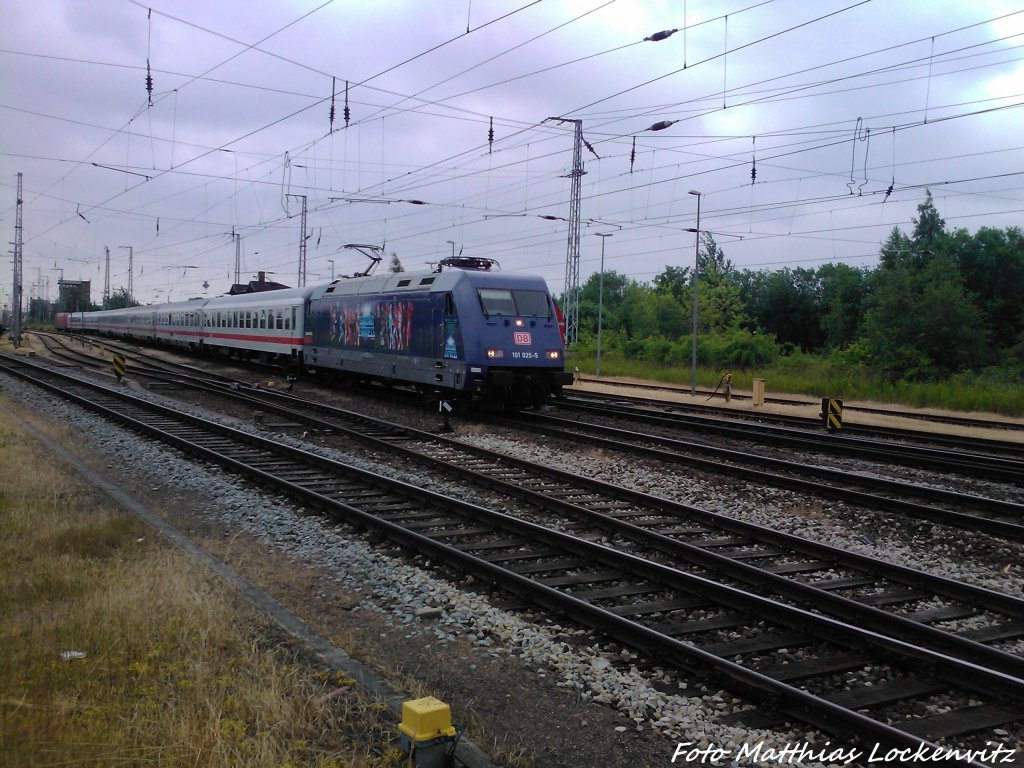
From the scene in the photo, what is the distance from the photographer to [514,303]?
17984mm

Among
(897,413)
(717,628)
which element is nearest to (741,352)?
(897,413)

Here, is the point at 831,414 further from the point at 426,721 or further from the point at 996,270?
the point at 996,270

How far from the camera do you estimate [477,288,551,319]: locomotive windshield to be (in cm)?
1758

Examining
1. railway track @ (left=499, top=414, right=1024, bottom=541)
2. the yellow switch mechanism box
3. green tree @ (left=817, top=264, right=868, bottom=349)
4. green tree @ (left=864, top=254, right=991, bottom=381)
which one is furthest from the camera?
green tree @ (left=817, top=264, right=868, bottom=349)

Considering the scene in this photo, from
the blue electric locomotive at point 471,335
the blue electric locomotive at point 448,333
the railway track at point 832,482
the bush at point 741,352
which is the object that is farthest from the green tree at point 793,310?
the railway track at point 832,482

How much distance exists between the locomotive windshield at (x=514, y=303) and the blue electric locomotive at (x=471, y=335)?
22 millimetres

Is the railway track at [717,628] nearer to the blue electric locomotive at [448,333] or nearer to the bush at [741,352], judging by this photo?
the blue electric locomotive at [448,333]

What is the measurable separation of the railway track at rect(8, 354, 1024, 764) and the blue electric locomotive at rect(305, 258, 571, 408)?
7606mm

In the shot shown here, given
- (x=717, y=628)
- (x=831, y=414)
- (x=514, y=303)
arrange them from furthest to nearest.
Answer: (x=514, y=303) → (x=831, y=414) → (x=717, y=628)

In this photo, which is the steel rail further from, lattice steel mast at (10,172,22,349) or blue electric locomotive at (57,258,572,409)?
lattice steel mast at (10,172,22,349)

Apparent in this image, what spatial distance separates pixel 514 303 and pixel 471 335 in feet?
4.73

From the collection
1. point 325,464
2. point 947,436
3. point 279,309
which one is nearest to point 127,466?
point 325,464

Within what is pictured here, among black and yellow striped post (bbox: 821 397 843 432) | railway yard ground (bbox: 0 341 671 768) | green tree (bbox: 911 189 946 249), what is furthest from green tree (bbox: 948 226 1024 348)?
railway yard ground (bbox: 0 341 671 768)

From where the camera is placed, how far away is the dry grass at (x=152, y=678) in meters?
3.75
